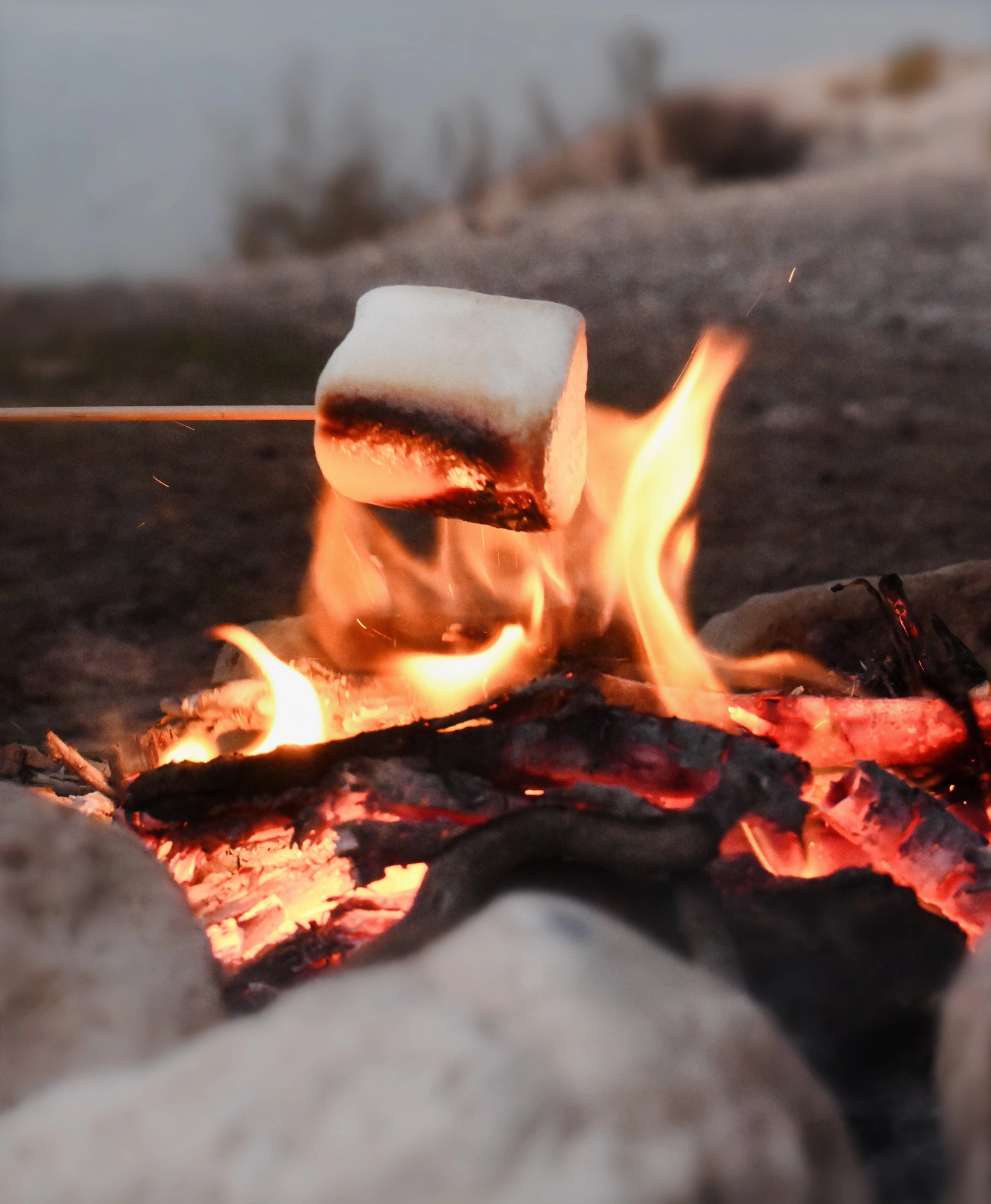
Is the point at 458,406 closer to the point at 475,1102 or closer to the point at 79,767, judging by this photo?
the point at 475,1102

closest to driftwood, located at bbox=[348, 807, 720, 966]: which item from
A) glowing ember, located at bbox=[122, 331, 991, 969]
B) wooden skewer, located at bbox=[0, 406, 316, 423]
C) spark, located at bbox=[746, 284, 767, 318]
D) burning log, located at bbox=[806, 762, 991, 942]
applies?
glowing ember, located at bbox=[122, 331, 991, 969]

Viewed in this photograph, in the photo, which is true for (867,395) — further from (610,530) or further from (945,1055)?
(945,1055)

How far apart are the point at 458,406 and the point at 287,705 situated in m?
0.91

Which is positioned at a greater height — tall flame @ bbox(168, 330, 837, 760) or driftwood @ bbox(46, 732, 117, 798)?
tall flame @ bbox(168, 330, 837, 760)

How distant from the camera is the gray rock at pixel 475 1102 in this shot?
0.97 m

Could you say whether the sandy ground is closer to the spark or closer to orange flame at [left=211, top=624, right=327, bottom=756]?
the spark

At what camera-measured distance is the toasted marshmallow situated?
70.9 inches

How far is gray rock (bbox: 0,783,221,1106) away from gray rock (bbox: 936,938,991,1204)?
0.88 meters

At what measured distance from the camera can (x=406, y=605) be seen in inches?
114

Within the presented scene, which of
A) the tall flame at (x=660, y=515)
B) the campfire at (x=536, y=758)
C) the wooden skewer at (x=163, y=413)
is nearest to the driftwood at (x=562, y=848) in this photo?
the campfire at (x=536, y=758)

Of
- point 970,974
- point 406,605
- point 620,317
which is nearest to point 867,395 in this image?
point 620,317

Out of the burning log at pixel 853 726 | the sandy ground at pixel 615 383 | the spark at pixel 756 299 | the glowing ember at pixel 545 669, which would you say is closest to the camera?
the glowing ember at pixel 545 669

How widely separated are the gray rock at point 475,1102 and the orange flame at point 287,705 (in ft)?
3.74

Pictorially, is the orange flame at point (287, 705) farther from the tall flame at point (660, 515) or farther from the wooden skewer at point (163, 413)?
the tall flame at point (660, 515)
